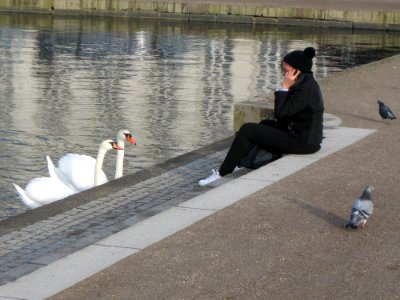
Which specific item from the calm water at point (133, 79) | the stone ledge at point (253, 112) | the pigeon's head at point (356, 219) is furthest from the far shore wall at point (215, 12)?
the pigeon's head at point (356, 219)

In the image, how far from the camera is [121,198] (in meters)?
9.23

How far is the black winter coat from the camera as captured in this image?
952cm

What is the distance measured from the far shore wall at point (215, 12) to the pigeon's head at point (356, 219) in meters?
29.3

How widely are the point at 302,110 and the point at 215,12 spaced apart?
28.2 m

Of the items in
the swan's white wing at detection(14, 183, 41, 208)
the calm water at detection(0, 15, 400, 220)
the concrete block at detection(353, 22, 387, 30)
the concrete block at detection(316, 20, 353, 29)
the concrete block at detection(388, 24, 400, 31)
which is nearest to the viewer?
the swan's white wing at detection(14, 183, 41, 208)

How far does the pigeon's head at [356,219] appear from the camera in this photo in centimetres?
709

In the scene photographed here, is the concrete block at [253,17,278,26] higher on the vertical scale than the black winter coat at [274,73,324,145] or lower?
lower

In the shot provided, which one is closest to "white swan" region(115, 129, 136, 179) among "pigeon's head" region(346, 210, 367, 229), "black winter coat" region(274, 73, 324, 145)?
"black winter coat" region(274, 73, 324, 145)

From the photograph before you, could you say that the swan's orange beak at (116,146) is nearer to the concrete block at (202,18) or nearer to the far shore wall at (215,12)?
the far shore wall at (215,12)

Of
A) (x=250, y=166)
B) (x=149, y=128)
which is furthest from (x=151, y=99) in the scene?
(x=250, y=166)

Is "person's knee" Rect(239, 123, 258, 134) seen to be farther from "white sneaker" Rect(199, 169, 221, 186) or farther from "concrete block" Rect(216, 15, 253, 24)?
"concrete block" Rect(216, 15, 253, 24)

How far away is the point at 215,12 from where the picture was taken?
123ft

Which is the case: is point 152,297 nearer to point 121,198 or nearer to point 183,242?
point 183,242

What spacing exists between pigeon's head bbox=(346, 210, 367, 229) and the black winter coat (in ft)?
8.08
